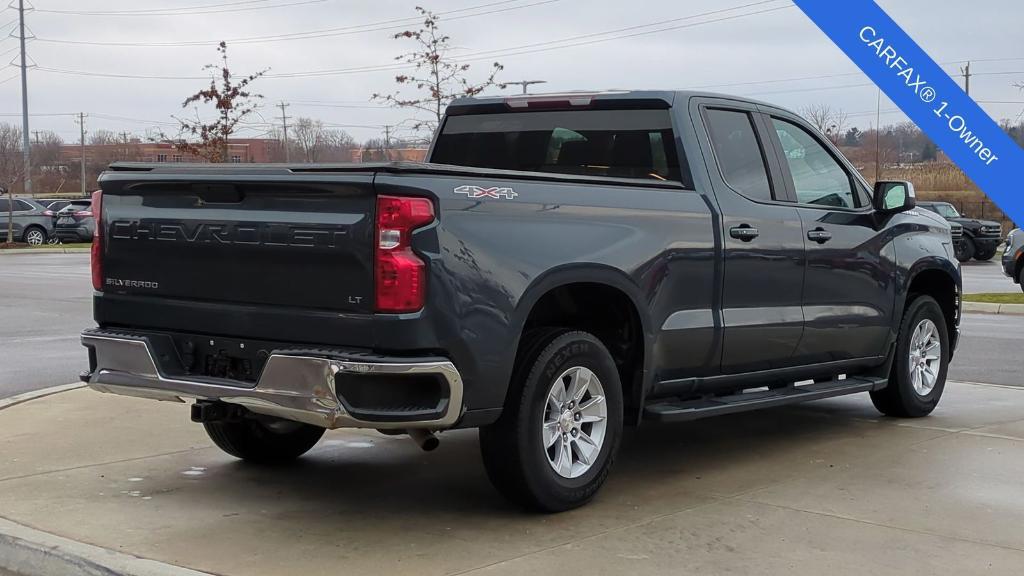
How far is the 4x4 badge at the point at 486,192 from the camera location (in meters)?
5.34

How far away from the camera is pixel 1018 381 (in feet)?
34.9

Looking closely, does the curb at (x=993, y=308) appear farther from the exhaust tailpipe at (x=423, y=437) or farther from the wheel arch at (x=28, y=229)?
the wheel arch at (x=28, y=229)

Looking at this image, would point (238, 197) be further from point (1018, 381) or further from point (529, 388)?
point (1018, 381)

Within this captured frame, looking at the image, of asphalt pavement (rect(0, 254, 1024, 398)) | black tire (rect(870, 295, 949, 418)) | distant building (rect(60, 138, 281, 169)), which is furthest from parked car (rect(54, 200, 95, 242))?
black tire (rect(870, 295, 949, 418))

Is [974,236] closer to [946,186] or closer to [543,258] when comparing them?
[946,186]

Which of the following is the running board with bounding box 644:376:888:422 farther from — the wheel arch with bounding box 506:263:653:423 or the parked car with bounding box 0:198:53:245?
the parked car with bounding box 0:198:53:245

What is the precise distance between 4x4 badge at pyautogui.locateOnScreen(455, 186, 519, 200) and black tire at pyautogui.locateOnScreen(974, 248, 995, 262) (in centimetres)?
3155

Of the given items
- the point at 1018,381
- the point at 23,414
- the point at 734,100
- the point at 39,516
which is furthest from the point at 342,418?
the point at 1018,381

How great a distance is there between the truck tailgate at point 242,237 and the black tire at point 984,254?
31955 mm

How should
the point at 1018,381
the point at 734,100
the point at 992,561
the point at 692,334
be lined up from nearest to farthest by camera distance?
the point at 992,561 < the point at 692,334 < the point at 734,100 < the point at 1018,381

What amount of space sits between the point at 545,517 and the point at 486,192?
159cm

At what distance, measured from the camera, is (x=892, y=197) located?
801cm

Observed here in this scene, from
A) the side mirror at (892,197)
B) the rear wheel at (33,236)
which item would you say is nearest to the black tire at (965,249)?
the side mirror at (892,197)

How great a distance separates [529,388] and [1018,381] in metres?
6.66
